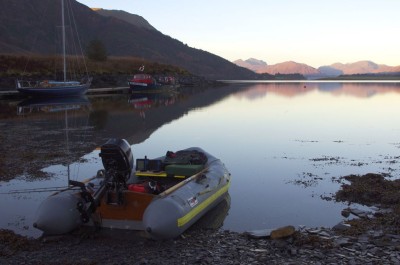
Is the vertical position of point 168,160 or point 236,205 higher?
point 168,160

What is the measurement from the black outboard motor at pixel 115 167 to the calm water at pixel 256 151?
1.83 meters

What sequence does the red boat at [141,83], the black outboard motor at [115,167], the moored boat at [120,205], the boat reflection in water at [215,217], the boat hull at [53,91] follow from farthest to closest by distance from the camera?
the red boat at [141,83], the boat hull at [53,91], the boat reflection in water at [215,217], the black outboard motor at [115,167], the moored boat at [120,205]

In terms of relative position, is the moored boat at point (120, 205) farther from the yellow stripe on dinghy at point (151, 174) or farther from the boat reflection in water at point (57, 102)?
the boat reflection in water at point (57, 102)

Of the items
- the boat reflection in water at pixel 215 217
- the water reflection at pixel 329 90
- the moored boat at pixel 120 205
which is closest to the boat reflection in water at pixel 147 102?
the water reflection at pixel 329 90

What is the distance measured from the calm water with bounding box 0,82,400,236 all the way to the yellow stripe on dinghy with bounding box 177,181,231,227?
47 centimetres

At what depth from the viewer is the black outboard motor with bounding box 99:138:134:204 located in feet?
26.5

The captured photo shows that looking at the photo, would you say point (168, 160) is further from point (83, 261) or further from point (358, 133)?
point (358, 133)

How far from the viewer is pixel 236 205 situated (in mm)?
10438

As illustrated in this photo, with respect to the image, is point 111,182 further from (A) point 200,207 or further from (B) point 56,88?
(B) point 56,88

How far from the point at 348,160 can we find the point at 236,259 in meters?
10.1

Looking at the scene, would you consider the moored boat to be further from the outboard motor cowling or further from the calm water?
the calm water

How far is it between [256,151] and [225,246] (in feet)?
33.2

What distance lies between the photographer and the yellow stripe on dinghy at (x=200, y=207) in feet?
26.1

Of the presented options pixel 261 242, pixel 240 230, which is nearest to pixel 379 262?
pixel 261 242
